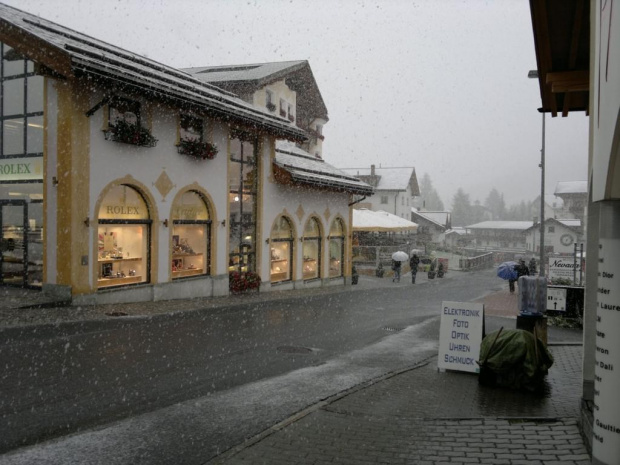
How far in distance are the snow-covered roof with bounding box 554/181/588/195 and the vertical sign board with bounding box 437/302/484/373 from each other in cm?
8445

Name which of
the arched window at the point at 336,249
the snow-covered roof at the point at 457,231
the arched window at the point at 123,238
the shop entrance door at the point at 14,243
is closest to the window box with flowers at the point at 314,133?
the arched window at the point at 336,249

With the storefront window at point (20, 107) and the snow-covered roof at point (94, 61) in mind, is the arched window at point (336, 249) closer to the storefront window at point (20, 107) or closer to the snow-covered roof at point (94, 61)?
the snow-covered roof at point (94, 61)

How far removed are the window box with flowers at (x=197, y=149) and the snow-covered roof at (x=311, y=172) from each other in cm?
491

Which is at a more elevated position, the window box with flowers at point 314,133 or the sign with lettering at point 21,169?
the window box with flowers at point 314,133

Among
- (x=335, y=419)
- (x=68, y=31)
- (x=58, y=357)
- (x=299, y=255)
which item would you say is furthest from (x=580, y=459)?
(x=299, y=255)

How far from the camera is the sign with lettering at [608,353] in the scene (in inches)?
113

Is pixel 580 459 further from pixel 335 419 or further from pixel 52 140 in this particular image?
pixel 52 140

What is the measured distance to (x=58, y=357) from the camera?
393 inches

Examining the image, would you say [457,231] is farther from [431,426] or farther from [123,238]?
[431,426]

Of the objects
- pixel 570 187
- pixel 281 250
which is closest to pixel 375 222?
pixel 281 250

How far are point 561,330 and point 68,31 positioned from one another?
60.4 ft

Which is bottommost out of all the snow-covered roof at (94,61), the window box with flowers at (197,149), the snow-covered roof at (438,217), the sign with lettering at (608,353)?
the sign with lettering at (608,353)

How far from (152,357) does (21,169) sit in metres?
9.94

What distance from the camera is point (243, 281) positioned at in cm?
2286
